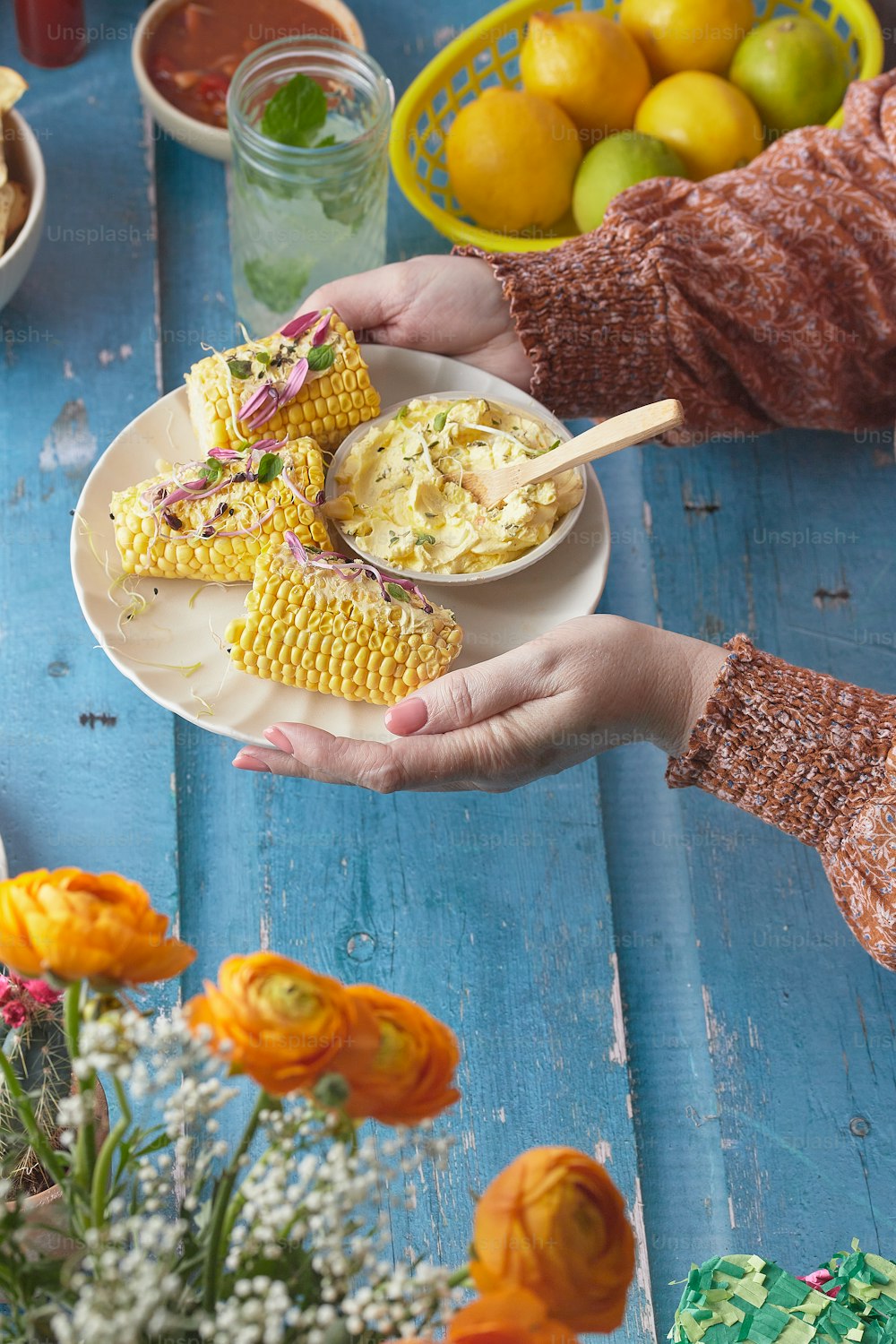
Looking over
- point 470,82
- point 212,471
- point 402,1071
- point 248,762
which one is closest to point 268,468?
point 212,471

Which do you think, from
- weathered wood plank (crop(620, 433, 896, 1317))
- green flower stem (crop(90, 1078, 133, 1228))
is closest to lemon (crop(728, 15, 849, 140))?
weathered wood plank (crop(620, 433, 896, 1317))

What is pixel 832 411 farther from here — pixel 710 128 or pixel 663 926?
pixel 663 926

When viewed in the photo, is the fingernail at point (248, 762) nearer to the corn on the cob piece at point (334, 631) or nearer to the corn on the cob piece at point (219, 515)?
the corn on the cob piece at point (334, 631)

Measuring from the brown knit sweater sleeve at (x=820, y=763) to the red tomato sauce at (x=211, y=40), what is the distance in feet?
3.68

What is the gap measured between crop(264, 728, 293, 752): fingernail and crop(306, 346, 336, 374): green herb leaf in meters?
0.40

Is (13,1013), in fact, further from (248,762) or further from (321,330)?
(321,330)

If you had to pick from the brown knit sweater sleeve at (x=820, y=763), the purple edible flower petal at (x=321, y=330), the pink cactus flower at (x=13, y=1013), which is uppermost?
the purple edible flower petal at (x=321, y=330)

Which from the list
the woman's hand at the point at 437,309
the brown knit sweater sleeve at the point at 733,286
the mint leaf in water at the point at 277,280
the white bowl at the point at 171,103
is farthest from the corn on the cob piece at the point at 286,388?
the white bowl at the point at 171,103

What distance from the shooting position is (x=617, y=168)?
4.95 feet

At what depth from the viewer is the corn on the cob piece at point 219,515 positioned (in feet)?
3.72

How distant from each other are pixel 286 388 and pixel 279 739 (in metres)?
0.38

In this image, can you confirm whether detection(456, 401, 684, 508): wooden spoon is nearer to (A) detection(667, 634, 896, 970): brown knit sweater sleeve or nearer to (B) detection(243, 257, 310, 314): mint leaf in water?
(A) detection(667, 634, 896, 970): brown knit sweater sleeve

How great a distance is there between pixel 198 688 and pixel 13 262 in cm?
65

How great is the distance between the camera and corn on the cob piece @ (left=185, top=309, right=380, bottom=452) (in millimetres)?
1198
